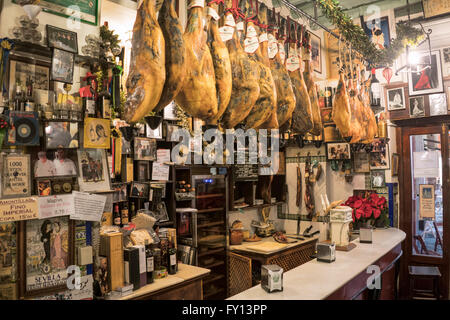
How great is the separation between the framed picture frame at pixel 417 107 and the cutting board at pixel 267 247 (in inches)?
111

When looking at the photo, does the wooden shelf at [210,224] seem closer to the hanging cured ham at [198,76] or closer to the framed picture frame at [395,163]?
the framed picture frame at [395,163]

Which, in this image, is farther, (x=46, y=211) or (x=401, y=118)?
(x=401, y=118)

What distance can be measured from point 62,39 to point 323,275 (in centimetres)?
233

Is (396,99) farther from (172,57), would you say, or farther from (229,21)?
(172,57)

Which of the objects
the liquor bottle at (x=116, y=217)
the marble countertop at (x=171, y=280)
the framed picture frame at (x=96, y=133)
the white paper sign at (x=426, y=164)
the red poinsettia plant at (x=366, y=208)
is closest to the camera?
the framed picture frame at (x=96, y=133)

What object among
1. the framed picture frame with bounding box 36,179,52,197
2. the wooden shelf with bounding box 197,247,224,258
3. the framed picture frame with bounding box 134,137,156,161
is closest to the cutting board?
the wooden shelf with bounding box 197,247,224,258

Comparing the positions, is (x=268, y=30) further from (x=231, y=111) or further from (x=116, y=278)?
(x=116, y=278)

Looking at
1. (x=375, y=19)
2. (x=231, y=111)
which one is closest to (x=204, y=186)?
(x=231, y=111)

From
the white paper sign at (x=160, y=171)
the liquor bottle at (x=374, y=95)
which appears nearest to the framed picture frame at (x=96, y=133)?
the white paper sign at (x=160, y=171)

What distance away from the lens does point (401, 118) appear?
205 inches

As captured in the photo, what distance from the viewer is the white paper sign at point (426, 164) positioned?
5.08 metres

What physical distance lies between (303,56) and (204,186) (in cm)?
268

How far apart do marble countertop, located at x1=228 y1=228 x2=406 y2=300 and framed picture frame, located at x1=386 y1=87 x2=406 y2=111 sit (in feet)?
8.77

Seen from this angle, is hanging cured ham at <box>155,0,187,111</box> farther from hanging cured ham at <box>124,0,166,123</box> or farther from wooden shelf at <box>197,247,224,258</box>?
wooden shelf at <box>197,247,224,258</box>
